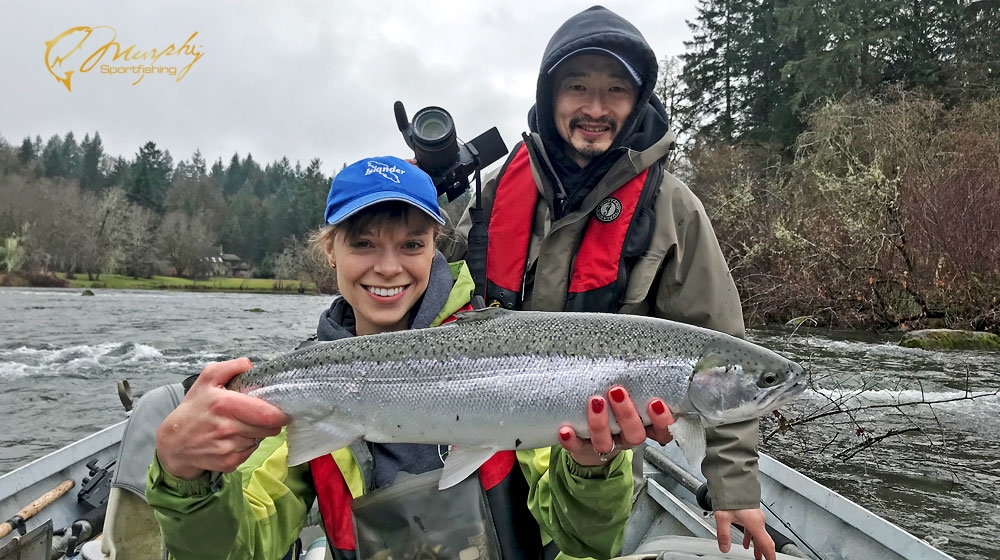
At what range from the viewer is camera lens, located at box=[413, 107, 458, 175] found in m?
4.18

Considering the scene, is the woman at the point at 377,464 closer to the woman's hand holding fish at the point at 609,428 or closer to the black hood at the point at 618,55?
the woman's hand holding fish at the point at 609,428

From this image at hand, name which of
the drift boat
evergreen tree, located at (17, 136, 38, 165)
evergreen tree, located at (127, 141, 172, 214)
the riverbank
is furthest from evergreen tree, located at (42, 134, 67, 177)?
the drift boat

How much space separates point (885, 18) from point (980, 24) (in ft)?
12.2

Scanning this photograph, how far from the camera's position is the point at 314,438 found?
2486mm

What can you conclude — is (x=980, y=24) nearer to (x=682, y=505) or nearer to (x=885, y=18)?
(x=885, y=18)

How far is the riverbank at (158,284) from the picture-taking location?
152ft

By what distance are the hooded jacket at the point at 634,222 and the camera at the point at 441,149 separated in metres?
0.21

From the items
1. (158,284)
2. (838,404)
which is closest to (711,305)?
(838,404)

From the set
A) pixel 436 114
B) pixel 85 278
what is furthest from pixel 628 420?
pixel 85 278

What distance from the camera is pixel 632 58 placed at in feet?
12.6

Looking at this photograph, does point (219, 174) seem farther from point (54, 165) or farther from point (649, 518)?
point (649, 518)

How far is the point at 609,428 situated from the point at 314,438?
3.45 feet

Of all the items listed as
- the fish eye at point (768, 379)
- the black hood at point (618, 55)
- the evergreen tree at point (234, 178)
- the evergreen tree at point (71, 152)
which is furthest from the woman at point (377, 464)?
the evergreen tree at point (234, 178)

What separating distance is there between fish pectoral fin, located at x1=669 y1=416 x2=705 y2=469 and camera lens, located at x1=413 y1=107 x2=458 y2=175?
7.69 feet
